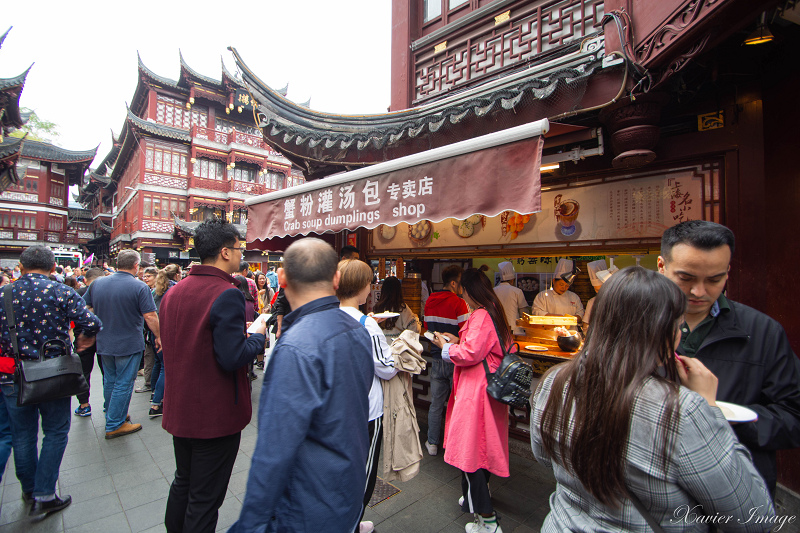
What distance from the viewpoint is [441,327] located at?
4207 mm

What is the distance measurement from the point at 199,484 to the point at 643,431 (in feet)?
8.03

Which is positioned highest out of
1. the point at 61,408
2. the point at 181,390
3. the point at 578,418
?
the point at 578,418

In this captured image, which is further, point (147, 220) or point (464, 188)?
point (147, 220)

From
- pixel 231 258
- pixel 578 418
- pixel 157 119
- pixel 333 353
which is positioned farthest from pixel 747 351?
pixel 157 119

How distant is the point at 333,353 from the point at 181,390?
1.48m

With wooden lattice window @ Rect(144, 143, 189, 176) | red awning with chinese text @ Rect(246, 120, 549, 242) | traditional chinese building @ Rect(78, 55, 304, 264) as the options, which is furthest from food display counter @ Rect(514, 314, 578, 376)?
wooden lattice window @ Rect(144, 143, 189, 176)

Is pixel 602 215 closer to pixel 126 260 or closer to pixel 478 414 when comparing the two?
pixel 478 414

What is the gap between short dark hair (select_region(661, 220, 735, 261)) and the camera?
1.64m

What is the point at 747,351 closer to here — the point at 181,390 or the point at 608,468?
the point at 608,468

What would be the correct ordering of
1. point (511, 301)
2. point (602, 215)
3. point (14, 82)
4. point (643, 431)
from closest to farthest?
1. point (643, 431)
2. point (602, 215)
3. point (511, 301)
4. point (14, 82)

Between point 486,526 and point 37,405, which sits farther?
point 37,405

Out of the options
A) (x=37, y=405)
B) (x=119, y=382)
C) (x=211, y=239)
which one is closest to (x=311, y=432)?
(x=211, y=239)

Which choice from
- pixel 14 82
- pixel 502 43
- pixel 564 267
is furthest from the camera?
pixel 14 82

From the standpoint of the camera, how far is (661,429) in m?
1.06
